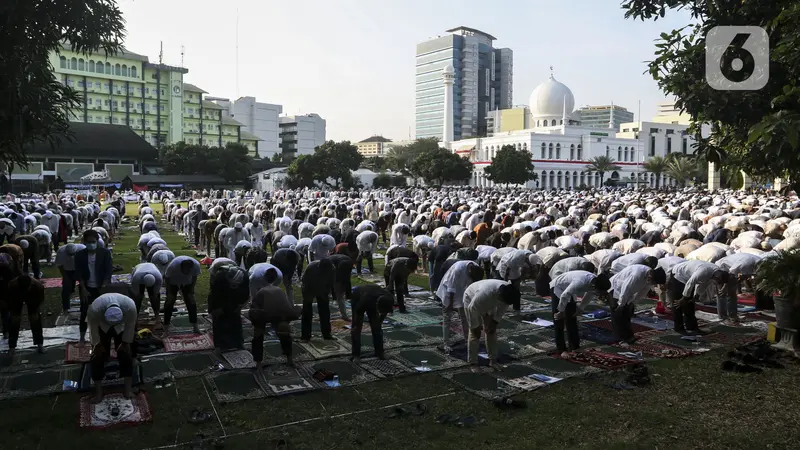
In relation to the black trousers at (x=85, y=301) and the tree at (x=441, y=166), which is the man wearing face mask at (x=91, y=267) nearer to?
the black trousers at (x=85, y=301)

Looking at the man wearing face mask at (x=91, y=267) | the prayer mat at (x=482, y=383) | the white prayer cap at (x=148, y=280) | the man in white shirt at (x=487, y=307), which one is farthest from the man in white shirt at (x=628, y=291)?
the man wearing face mask at (x=91, y=267)

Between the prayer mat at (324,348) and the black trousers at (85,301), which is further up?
the black trousers at (85,301)

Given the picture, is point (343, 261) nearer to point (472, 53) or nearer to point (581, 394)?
point (581, 394)

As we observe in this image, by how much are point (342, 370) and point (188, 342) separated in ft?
8.56

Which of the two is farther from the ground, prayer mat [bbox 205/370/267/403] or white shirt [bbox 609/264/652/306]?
white shirt [bbox 609/264/652/306]

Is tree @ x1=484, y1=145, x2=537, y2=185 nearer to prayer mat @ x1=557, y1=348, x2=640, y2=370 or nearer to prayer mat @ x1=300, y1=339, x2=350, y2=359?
prayer mat @ x1=557, y1=348, x2=640, y2=370

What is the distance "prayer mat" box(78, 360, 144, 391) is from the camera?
7.15 metres

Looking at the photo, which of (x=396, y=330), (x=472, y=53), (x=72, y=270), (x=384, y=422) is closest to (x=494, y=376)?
(x=384, y=422)

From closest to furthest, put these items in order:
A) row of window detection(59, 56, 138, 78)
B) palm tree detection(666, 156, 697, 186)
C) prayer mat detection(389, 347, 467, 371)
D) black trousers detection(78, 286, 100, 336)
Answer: prayer mat detection(389, 347, 467, 371) → black trousers detection(78, 286, 100, 336) → palm tree detection(666, 156, 697, 186) → row of window detection(59, 56, 138, 78)

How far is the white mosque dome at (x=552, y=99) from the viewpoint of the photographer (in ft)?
306

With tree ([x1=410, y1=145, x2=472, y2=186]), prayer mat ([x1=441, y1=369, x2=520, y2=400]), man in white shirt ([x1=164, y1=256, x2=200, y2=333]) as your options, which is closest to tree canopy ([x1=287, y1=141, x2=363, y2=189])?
tree ([x1=410, y1=145, x2=472, y2=186])

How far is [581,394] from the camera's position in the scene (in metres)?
7.02

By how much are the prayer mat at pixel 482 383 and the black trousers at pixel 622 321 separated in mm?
2496

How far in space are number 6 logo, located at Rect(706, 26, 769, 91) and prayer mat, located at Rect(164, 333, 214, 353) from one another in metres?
7.81
